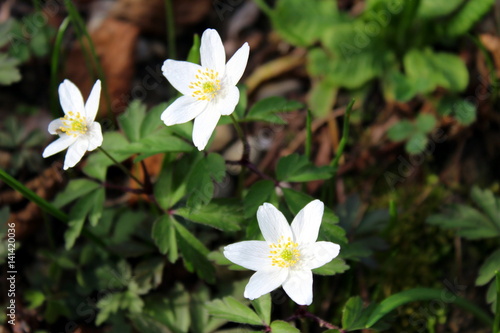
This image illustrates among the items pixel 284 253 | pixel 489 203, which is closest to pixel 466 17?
pixel 489 203

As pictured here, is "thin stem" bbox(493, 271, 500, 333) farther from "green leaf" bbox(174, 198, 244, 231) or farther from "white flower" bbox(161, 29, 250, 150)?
"white flower" bbox(161, 29, 250, 150)

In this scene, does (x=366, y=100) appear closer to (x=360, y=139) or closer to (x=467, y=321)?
(x=360, y=139)

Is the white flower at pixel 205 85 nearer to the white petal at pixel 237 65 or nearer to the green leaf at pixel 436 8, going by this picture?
the white petal at pixel 237 65

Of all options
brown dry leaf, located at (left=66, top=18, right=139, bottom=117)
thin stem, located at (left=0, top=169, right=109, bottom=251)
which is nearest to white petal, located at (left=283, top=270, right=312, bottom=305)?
thin stem, located at (left=0, top=169, right=109, bottom=251)

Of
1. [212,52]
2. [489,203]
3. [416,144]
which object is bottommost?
[489,203]

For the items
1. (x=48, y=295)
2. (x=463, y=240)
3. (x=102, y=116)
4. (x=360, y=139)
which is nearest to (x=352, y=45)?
(x=360, y=139)

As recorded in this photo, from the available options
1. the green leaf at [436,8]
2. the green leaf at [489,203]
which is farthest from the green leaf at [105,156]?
the green leaf at [436,8]

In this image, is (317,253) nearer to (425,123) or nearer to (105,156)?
(105,156)
